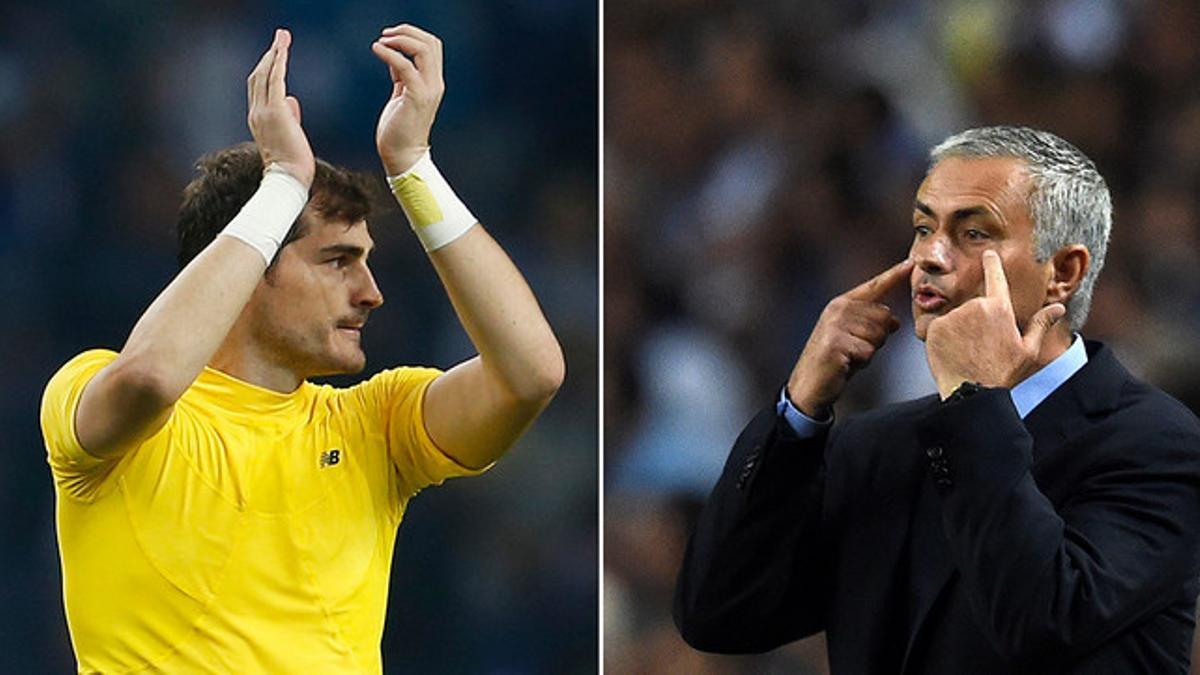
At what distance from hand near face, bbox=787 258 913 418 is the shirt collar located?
0.53 feet

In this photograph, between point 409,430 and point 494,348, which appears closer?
point 494,348

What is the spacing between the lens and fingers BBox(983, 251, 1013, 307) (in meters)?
1.66

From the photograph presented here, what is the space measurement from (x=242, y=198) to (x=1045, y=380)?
96cm

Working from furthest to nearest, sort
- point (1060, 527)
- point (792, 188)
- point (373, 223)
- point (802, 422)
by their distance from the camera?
point (792, 188), point (373, 223), point (802, 422), point (1060, 527)

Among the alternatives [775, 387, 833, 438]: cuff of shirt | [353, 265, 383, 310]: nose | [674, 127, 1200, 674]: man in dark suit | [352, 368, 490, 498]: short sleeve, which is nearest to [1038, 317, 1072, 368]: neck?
[674, 127, 1200, 674]: man in dark suit

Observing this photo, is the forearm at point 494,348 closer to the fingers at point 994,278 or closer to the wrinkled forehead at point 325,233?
the wrinkled forehead at point 325,233

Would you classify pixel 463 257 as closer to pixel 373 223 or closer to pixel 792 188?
pixel 373 223

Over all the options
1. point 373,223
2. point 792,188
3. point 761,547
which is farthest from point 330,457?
point 792,188

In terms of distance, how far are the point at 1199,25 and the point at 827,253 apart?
0.78 m

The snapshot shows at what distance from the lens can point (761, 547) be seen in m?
1.78

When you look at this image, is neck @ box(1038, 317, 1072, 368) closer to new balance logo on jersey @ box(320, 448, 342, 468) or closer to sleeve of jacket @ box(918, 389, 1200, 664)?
sleeve of jacket @ box(918, 389, 1200, 664)

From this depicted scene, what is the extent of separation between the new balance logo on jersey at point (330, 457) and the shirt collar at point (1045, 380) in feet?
2.54

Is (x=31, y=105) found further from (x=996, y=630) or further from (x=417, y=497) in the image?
(x=996, y=630)

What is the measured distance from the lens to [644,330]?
3.26 m
